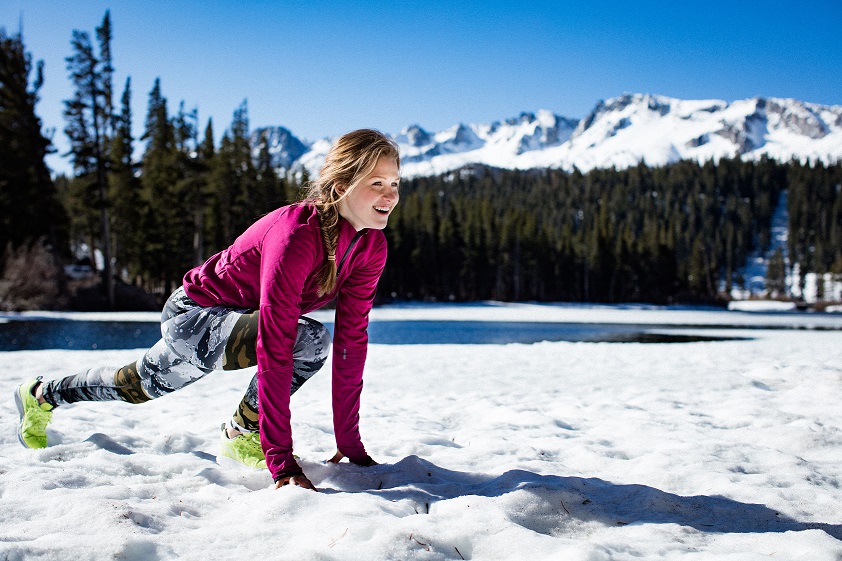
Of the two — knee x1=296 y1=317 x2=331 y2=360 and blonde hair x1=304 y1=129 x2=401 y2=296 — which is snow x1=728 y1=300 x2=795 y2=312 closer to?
knee x1=296 y1=317 x2=331 y2=360

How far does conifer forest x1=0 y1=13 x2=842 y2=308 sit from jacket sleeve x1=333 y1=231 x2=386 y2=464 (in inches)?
57.4

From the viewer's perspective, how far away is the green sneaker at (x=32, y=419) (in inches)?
112

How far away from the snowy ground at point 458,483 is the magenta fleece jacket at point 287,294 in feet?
0.82

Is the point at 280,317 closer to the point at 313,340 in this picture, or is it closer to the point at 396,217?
the point at 313,340

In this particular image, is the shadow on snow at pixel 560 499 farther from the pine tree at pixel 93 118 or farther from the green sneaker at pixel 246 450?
the pine tree at pixel 93 118

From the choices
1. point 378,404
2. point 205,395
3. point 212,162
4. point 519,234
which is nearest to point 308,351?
point 378,404

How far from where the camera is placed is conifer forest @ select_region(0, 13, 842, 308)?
29500mm

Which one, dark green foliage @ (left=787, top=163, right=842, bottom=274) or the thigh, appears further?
dark green foliage @ (left=787, top=163, right=842, bottom=274)

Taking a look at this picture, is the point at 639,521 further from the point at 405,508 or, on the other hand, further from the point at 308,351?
the point at 308,351

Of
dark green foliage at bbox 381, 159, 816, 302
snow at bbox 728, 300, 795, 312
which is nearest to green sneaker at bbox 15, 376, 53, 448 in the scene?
dark green foliage at bbox 381, 159, 816, 302

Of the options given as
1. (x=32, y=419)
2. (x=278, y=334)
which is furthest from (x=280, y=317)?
(x=32, y=419)

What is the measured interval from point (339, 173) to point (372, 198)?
0.60ft

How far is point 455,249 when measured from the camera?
62.6 m

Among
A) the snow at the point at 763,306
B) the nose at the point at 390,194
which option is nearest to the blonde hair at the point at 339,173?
the nose at the point at 390,194
